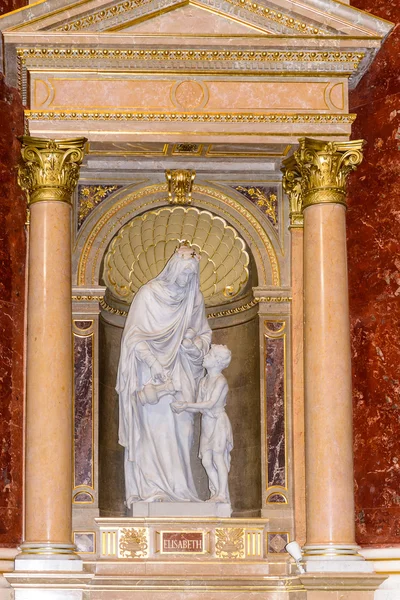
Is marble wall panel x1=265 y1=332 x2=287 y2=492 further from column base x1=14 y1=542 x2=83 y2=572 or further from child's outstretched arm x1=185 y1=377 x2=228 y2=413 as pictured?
column base x1=14 y1=542 x2=83 y2=572

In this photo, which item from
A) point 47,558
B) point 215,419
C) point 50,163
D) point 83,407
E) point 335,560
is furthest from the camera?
point 215,419

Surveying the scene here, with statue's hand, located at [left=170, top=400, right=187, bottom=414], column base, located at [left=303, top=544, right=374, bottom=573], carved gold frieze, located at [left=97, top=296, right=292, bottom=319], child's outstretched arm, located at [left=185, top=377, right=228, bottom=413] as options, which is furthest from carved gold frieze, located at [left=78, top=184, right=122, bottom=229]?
column base, located at [left=303, top=544, right=374, bottom=573]

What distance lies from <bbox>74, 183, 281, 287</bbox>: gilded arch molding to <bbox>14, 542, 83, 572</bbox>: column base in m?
3.63

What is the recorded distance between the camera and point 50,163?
16.3m

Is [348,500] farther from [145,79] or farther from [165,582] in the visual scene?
[145,79]

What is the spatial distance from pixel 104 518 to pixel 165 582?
3.69ft

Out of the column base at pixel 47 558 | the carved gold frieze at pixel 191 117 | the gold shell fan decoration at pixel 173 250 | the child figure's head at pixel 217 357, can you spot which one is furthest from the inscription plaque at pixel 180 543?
the carved gold frieze at pixel 191 117

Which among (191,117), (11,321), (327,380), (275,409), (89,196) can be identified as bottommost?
(275,409)

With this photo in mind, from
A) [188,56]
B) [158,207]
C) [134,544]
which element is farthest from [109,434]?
[188,56]

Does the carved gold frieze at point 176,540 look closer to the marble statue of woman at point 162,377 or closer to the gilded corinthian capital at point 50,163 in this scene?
the marble statue of woman at point 162,377

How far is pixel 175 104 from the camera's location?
16.5 metres

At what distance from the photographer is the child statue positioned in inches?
683

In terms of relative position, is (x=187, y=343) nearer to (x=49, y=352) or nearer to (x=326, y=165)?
(x=49, y=352)

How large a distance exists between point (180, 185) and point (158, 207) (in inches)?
18.7
